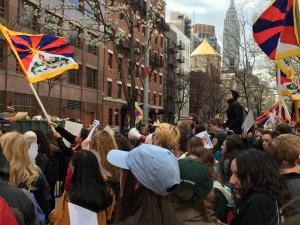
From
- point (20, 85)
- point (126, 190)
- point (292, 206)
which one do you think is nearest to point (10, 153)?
point (126, 190)

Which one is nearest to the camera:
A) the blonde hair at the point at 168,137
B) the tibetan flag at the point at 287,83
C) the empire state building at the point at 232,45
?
the blonde hair at the point at 168,137

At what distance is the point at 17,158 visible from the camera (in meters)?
4.88

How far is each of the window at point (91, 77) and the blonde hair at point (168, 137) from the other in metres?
38.3

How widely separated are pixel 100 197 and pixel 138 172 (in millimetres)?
1289

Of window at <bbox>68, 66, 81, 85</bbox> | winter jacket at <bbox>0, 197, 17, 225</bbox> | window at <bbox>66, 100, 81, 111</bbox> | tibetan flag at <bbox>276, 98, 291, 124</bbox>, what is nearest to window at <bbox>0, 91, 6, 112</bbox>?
window at <bbox>66, 100, 81, 111</bbox>

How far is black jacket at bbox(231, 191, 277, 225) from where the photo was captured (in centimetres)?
358

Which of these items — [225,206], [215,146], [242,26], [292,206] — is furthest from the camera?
[242,26]

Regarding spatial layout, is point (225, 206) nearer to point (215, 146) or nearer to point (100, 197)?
point (100, 197)

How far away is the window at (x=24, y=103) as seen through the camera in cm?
3234

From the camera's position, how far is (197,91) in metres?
66.6

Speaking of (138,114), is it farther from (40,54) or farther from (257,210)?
(257,210)

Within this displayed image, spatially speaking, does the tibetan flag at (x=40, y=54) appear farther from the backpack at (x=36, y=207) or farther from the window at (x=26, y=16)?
the window at (x=26, y=16)

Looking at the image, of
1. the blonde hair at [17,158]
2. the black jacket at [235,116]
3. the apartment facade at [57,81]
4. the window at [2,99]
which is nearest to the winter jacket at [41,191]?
the blonde hair at [17,158]

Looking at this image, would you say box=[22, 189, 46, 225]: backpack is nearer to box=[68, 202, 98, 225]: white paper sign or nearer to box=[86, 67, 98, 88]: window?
Answer: box=[68, 202, 98, 225]: white paper sign
